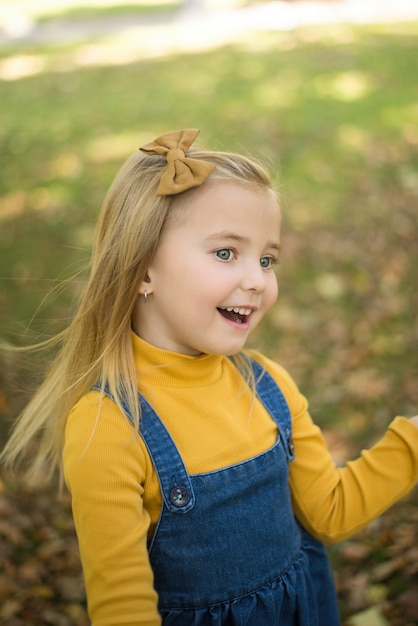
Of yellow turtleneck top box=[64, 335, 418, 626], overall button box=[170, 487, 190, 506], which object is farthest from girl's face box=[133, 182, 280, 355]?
overall button box=[170, 487, 190, 506]

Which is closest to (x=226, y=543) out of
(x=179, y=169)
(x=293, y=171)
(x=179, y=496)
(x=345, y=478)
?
(x=179, y=496)

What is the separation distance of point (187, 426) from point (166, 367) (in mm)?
180

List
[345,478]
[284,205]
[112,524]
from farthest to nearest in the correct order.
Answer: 1. [284,205]
2. [345,478]
3. [112,524]

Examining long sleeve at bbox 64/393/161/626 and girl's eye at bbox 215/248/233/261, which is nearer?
long sleeve at bbox 64/393/161/626

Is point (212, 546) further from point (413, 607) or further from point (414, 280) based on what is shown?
point (414, 280)

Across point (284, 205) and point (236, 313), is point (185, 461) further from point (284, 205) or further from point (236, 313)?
point (284, 205)

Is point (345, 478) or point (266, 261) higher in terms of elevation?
point (266, 261)

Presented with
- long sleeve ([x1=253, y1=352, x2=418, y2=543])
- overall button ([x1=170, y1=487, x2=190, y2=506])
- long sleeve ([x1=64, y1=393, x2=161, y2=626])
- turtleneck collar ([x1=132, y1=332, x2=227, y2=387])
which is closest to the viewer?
long sleeve ([x1=64, y1=393, x2=161, y2=626])

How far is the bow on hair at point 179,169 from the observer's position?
73.9 inches

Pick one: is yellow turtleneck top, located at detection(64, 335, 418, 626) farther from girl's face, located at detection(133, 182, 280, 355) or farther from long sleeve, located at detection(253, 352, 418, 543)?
girl's face, located at detection(133, 182, 280, 355)

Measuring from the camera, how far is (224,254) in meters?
1.92

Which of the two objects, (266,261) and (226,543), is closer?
(226,543)

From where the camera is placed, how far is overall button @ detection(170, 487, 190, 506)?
6.05 feet

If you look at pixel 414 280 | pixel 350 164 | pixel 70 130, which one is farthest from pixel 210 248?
pixel 70 130
